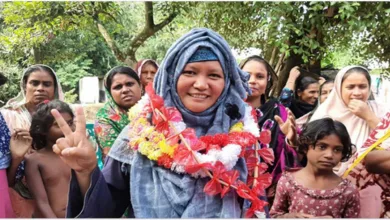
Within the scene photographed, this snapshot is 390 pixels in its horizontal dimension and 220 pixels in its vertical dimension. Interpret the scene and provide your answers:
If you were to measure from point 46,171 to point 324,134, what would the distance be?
5.80ft

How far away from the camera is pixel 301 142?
8.96 ft

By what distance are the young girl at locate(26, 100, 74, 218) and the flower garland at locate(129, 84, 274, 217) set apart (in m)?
1.30

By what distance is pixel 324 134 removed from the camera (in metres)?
2.61

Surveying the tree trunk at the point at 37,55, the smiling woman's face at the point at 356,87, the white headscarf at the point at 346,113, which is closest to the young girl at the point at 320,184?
the white headscarf at the point at 346,113

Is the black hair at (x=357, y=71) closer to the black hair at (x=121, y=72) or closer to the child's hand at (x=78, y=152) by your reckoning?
the black hair at (x=121, y=72)

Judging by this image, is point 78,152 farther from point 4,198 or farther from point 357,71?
point 357,71

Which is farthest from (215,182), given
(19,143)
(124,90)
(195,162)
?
(124,90)

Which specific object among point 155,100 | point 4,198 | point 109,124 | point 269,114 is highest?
point 155,100

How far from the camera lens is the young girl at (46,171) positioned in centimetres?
275

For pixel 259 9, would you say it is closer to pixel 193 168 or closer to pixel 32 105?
pixel 32 105

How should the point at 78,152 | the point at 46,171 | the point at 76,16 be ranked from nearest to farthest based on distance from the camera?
the point at 78,152
the point at 46,171
the point at 76,16

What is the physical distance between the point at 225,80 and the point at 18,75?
15.6m

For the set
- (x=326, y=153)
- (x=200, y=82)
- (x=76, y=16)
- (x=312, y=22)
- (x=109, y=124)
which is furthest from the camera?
(x=76, y=16)

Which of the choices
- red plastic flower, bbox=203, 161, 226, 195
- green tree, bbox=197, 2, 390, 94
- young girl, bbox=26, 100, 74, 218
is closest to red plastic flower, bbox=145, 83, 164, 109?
red plastic flower, bbox=203, 161, 226, 195
